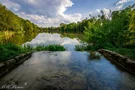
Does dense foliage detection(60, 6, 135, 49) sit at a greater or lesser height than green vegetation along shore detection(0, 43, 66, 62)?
greater

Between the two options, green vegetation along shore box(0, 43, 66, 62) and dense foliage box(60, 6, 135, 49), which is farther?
dense foliage box(60, 6, 135, 49)

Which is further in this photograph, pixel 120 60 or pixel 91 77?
pixel 120 60

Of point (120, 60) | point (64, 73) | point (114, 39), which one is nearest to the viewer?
point (64, 73)

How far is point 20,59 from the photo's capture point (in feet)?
21.8

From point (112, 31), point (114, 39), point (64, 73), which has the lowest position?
point (64, 73)

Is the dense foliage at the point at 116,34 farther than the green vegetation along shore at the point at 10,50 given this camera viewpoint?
Yes

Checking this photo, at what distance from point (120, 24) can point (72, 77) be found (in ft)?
29.6

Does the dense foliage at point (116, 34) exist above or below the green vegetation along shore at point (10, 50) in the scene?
above

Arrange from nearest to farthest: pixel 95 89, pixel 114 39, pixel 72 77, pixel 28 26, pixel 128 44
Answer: pixel 95 89, pixel 72 77, pixel 128 44, pixel 114 39, pixel 28 26

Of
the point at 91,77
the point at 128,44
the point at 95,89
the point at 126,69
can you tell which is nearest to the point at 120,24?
the point at 128,44

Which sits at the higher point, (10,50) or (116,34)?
(116,34)

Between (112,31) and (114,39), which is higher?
(112,31)

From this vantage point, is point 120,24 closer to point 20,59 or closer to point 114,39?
point 114,39

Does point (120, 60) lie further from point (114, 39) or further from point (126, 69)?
point (114, 39)
